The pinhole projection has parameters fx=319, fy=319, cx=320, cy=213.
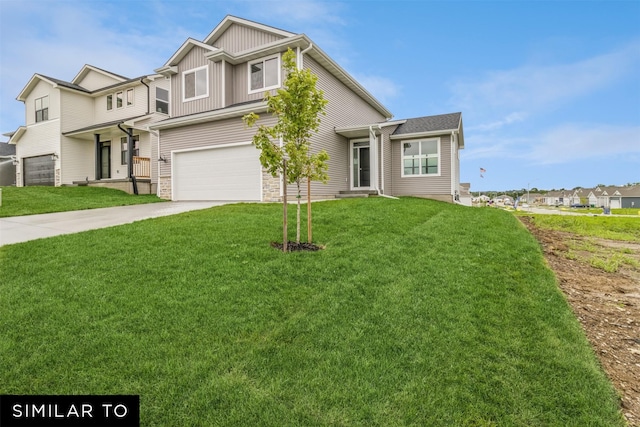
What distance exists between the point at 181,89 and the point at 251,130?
5.80 m

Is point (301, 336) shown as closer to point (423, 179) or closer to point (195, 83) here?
point (423, 179)

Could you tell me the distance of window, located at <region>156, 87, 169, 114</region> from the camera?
18562mm

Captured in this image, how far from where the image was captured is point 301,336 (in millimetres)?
2938

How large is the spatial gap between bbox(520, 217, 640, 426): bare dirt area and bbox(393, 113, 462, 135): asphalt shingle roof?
897 cm

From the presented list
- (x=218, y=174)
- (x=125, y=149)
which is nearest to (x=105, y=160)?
(x=125, y=149)

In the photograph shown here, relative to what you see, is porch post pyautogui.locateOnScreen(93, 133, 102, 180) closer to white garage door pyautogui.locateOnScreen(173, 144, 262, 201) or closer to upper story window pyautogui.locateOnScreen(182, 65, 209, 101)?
upper story window pyautogui.locateOnScreen(182, 65, 209, 101)

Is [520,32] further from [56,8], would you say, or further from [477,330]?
[56,8]

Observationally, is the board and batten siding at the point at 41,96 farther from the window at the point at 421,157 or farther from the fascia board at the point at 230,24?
the window at the point at 421,157

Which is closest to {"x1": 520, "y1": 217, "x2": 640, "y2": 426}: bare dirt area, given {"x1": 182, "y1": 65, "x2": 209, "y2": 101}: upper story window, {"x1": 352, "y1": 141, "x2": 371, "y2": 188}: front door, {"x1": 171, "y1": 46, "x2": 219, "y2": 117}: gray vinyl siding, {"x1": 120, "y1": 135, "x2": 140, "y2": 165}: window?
{"x1": 352, "y1": 141, "x2": 371, "y2": 188}: front door

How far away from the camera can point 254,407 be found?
2.11 metres

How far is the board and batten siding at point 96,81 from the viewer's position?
20156 millimetres

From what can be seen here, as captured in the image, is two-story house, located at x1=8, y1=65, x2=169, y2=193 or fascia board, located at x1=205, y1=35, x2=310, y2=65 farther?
two-story house, located at x1=8, y1=65, x2=169, y2=193

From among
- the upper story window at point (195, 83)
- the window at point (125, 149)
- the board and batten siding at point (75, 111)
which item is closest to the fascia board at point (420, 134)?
the upper story window at point (195, 83)

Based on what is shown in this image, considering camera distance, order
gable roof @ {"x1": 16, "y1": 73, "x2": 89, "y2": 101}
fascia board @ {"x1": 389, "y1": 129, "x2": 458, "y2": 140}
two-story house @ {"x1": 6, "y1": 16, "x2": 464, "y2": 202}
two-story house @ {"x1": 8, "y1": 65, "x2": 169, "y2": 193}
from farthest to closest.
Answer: gable roof @ {"x1": 16, "y1": 73, "x2": 89, "y2": 101} < two-story house @ {"x1": 8, "y1": 65, "x2": 169, "y2": 193} < fascia board @ {"x1": 389, "y1": 129, "x2": 458, "y2": 140} < two-story house @ {"x1": 6, "y1": 16, "x2": 464, "y2": 202}
